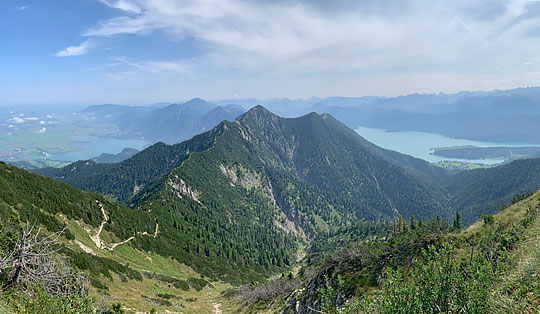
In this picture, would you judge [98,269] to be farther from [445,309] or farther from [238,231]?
[238,231]

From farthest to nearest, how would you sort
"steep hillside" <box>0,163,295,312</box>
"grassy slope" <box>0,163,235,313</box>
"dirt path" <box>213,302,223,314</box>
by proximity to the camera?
"dirt path" <box>213,302,223,314</box> → "grassy slope" <box>0,163,235,313</box> → "steep hillside" <box>0,163,295,312</box>

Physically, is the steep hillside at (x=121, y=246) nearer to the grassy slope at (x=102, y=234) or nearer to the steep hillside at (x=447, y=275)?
the grassy slope at (x=102, y=234)

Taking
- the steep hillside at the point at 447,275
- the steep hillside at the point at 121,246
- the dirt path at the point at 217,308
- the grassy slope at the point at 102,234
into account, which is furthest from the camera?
the dirt path at the point at 217,308

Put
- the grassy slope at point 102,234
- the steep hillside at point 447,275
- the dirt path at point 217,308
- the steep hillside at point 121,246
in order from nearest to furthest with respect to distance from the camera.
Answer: the steep hillside at point 447,275 < the steep hillside at point 121,246 < the grassy slope at point 102,234 < the dirt path at point 217,308

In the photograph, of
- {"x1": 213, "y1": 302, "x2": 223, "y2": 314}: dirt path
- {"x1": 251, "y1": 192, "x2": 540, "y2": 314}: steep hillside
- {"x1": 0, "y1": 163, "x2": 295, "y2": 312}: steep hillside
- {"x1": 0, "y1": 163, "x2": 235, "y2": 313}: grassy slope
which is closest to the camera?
{"x1": 251, "y1": 192, "x2": 540, "y2": 314}: steep hillside

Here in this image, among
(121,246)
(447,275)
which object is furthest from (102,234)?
(447,275)

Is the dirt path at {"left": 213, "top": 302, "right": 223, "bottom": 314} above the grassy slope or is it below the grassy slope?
below

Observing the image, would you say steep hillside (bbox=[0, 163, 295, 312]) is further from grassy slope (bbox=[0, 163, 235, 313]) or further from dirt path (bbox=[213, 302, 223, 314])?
dirt path (bbox=[213, 302, 223, 314])

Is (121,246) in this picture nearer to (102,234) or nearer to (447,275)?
(102,234)

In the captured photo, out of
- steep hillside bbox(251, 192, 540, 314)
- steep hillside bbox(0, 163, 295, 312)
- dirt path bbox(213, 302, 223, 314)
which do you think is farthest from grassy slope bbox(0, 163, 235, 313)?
steep hillside bbox(251, 192, 540, 314)

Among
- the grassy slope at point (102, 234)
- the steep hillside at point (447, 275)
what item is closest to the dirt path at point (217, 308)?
the grassy slope at point (102, 234)

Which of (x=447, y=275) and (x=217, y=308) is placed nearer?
Result: (x=447, y=275)
